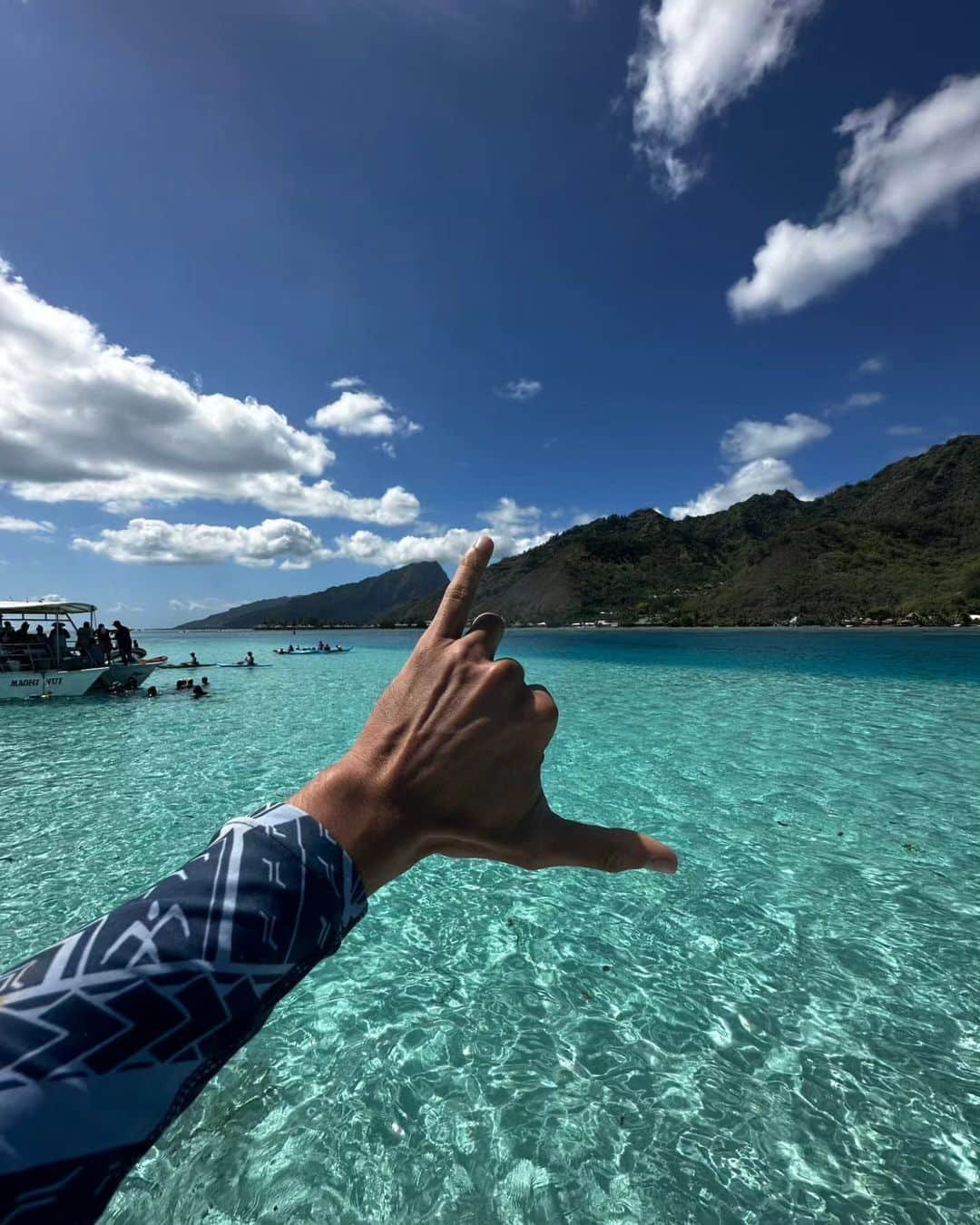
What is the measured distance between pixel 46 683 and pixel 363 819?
28078 mm

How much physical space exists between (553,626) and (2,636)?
164m

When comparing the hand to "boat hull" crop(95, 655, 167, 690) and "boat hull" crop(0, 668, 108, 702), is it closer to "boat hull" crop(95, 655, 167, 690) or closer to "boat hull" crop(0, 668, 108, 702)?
"boat hull" crop(0, 668, 108, 702)

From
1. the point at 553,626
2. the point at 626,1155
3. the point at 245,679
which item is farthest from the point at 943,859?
the point at 553,626

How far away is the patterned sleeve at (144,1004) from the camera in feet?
3.11

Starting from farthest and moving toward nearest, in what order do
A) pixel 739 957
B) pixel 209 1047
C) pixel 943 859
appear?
pixel 943 859 → pixel 739 957 → pixel 209 1047

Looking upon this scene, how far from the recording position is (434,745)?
1.67m

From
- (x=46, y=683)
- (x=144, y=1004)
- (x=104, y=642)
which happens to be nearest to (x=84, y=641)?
(x=104, y=642)

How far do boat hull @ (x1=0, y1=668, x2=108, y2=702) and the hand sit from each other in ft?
90.6

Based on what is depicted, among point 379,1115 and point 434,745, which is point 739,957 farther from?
point 434,745

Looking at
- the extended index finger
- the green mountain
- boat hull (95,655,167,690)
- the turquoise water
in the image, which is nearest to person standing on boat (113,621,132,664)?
boat hull (95,655,167,690)

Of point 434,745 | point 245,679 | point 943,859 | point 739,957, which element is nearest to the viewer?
point 434,745

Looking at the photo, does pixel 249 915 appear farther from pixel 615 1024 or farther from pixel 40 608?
pixel 40 608

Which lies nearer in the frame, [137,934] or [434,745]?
[137,934]

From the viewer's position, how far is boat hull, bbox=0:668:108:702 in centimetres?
2219
